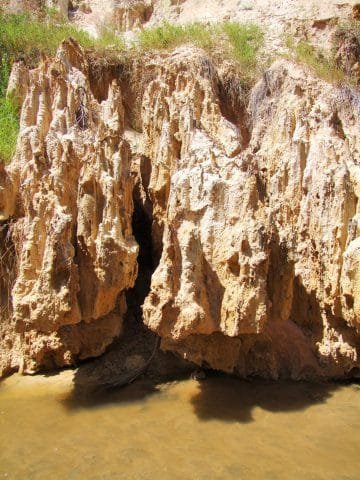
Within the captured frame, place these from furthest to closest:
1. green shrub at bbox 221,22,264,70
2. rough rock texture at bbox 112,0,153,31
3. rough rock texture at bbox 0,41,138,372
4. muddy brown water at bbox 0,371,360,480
Answer: 1. rough rock texture at bbox 112,0,153,31
2. green shrub at bbox 221,22,264,70
3. rough rock texture at bbox 0,41,138,372
4. muddy brown water at bbox 0,371,360,480

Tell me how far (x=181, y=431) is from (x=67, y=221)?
6.76 ft

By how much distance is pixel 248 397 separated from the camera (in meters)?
3.94

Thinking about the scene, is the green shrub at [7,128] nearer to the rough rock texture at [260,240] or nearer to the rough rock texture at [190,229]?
the rough rock texture at [190,229]

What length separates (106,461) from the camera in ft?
9.78

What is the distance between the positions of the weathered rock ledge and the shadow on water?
0.19 metres

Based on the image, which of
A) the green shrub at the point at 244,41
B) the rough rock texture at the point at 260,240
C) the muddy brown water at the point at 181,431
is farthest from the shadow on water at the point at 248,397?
the green shrub at the point at 244,41

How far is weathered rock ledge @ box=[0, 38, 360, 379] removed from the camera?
3848mm

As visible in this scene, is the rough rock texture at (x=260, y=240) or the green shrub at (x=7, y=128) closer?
the rough rock texture at (x=260, y=240)

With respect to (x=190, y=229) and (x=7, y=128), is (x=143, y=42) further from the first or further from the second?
(x=190, y=229)

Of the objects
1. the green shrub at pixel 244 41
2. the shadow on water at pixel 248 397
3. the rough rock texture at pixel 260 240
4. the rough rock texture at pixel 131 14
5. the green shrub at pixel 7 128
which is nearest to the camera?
the shadow on water at pixel 248 397

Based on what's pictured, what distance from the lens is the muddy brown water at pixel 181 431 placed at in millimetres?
2869

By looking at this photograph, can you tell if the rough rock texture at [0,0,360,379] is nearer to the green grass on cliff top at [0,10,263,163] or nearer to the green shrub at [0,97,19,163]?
the green shrub at [0,97,19,163]

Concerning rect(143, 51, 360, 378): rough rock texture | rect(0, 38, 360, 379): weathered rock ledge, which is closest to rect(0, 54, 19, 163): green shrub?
rect(0, 38, 360, 379): weathered rock ledge

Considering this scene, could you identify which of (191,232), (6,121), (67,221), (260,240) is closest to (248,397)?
(260,240)
